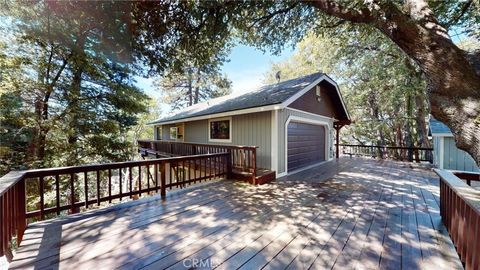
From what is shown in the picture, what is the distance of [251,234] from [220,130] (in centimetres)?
638

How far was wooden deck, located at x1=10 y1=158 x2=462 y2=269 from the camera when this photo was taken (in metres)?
2.24

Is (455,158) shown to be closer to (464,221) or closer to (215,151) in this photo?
(464,221)

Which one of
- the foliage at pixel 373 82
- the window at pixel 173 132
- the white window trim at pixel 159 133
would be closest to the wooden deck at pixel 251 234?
the foliage at pixel 373 82

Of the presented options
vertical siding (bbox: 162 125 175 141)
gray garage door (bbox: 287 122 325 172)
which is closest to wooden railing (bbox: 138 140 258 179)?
vertical siding (bbox: 162 125 175 141)

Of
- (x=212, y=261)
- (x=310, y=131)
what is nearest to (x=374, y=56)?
(x=310, y=131)

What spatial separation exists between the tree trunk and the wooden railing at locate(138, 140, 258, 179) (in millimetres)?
3913

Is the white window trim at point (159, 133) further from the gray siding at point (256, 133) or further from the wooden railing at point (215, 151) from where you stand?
the gray siding at point (256, 133)

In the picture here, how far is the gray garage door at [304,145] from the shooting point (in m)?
7.69

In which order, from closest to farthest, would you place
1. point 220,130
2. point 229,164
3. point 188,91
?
point 229,164 < point 220,130 < point 188,91

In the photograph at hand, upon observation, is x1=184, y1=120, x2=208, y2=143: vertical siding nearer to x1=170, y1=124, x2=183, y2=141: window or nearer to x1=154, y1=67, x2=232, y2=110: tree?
x1=170, y1=124, x2=183, y2=141: window

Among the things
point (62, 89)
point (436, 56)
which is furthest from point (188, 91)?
point (436, 56)

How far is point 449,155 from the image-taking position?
764 cm

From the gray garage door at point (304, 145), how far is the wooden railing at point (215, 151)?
1.96 metres

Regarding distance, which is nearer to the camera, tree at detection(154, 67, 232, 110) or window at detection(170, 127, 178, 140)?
window at detection(170, 127, 178, 140)
